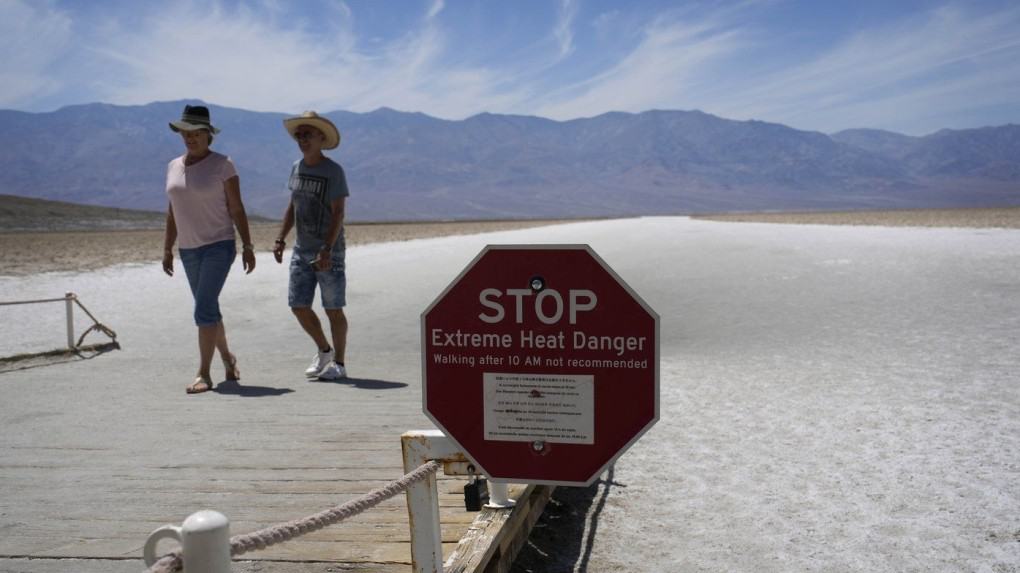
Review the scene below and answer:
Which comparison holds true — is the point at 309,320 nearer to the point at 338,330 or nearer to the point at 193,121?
the point at 338,330

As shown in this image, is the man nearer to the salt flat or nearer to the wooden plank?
the salt flat

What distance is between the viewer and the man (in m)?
6.02

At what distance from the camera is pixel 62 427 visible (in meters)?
4.79

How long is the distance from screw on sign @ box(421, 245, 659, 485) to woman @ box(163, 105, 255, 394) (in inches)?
141

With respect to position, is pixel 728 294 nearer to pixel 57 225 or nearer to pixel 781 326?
pixel 781 326

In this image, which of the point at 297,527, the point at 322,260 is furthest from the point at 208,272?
the point at 297,527

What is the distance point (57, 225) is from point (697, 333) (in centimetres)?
9119

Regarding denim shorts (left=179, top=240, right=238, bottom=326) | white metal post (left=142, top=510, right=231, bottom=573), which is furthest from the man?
white metal post (left=142, top=510, right=231, bottom=573)

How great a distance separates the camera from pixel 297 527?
1.78 metres

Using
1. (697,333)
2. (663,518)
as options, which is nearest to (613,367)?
(663,518)

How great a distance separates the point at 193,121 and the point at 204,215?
22.5 inches

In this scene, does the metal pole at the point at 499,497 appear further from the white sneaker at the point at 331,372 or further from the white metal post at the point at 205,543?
the white sneaker at the point at 331,372

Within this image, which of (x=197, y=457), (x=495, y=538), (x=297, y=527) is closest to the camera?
(x=297, y=527)

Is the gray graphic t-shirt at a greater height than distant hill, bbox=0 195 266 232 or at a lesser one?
lesser
